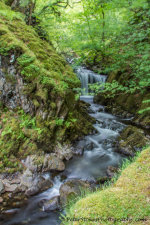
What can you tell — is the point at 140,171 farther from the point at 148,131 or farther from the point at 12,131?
the point at 148,131

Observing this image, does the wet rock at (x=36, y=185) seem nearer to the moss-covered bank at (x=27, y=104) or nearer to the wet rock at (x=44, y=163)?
the wet rock at (x=44, y=163)

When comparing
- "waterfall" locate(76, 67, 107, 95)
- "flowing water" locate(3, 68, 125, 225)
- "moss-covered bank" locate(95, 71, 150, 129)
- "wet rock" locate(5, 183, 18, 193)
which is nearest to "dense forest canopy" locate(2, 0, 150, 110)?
"moss-covered bank" locate(95, 71, 150, 129)

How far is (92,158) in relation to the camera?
6293 millimetres

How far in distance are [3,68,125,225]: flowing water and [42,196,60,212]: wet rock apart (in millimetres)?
99

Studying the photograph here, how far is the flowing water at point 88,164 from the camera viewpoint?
3696 mm

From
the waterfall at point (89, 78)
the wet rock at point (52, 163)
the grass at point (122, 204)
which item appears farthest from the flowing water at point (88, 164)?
the waterfall at point (89, 78)

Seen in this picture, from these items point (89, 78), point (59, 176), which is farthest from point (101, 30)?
point (59, 176)

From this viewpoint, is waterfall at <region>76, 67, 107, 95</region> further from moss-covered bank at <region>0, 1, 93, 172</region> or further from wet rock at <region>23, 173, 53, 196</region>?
wet rock at <region>23, 173, 53, 196</region>

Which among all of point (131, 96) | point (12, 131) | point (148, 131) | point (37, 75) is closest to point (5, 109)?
point (12, 131)

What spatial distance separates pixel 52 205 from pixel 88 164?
235 centimetres

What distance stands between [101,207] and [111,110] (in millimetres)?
10143

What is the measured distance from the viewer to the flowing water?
3.70 m

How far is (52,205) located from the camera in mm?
3914

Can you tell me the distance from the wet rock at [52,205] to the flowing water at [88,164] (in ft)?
0.32
